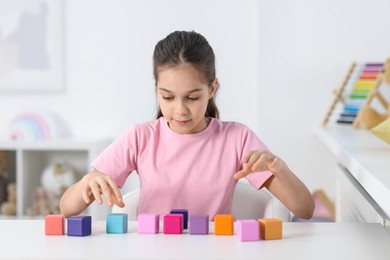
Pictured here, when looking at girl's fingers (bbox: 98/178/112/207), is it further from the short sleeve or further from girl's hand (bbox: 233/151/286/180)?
the short sleeve

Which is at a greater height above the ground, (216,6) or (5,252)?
(216,6)

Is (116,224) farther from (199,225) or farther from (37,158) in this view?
(37,158)

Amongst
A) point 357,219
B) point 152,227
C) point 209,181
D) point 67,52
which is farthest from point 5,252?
point 67,52

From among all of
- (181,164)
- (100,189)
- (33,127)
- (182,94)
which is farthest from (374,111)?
(33,127)

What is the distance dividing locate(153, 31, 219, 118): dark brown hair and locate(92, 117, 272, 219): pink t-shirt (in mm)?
140

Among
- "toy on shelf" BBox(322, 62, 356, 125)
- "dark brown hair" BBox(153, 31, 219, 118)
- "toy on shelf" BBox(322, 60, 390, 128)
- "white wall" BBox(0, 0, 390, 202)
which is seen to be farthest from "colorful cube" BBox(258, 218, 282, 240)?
"white wall" BBox(0, 0, 390, 202)

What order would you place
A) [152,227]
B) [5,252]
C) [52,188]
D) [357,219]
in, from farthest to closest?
[52,188]
[357,219]
[152,227]
[5,252]

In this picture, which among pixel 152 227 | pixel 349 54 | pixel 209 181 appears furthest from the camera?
pixel 349 54

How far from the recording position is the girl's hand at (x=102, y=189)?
1.10m

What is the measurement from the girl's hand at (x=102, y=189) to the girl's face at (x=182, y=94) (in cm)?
26

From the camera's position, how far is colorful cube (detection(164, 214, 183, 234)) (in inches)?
40.9

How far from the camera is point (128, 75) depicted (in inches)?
142

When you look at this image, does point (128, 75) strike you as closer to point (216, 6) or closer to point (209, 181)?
point (216, 6)

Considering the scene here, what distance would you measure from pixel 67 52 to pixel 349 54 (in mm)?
1504
